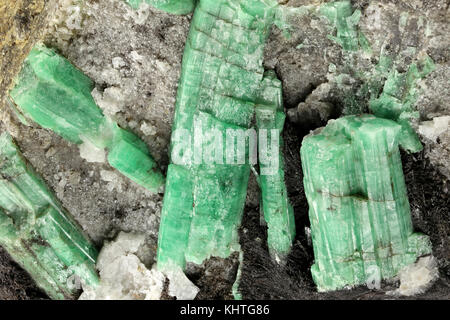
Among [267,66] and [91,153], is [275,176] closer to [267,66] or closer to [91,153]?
[267,66]

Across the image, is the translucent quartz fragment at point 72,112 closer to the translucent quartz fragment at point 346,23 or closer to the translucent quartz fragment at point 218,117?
the translucent quartz fragment at point 218,117

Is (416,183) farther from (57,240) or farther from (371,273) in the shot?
(57,240)

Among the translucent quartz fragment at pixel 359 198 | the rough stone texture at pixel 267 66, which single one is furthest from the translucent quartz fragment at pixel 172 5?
the translucent quartz fragment at pixel 359 198

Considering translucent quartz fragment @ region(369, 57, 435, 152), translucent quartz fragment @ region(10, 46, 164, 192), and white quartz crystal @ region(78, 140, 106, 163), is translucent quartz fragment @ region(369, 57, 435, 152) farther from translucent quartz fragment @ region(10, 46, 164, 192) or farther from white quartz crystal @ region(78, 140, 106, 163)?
white quartz crystal @ region(78, 140, 106, 163)

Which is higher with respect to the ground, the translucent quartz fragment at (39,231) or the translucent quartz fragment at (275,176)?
the translucent quartz fragment at (275,176)

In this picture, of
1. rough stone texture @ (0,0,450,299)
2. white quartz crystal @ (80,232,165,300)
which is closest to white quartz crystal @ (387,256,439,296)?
rough stone texture @ (0,0,450,299)

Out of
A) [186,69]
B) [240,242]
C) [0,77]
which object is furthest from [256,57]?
[0,77]
